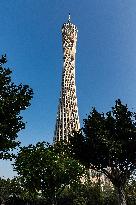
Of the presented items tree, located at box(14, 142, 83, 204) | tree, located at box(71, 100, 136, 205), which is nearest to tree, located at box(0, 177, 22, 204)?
tree, located at box(14, 142, 83, 204)

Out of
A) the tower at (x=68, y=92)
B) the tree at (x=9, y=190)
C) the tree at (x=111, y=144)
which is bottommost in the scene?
the tree at (x=111, y=144)

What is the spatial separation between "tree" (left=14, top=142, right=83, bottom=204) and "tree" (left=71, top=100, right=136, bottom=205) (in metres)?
30.1

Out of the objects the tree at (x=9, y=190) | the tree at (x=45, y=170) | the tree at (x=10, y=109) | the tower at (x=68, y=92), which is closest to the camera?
the tree at (x=10, y=109)

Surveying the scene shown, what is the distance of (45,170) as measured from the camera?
71.9m

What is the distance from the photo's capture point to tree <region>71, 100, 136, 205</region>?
39.4 meters

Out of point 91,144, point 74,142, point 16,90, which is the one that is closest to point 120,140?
point 91,144

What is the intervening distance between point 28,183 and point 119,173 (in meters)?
36.5

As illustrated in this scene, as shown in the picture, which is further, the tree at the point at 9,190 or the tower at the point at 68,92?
the tower at the point at 68,92

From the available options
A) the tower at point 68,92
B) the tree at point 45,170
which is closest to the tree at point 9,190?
the tree at point 45,170

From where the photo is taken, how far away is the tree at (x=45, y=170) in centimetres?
7119

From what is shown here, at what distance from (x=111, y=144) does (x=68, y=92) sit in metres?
107

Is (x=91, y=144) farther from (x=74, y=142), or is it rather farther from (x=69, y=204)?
(x=69, y=204)

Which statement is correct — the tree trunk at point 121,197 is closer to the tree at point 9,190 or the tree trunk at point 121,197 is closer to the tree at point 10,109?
the tree at point 10,109

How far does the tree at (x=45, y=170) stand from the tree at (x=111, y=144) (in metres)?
30.1
